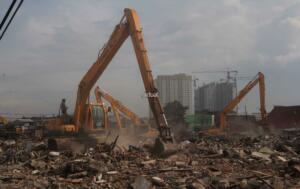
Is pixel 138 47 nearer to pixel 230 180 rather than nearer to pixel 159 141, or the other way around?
pixel 159 141

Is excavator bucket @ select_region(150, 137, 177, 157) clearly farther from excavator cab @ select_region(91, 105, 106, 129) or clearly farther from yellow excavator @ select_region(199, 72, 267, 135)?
yellow excavator @ select_region(199, 72, 267, 135)

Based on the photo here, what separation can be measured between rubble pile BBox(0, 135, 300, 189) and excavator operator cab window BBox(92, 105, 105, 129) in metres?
3.49

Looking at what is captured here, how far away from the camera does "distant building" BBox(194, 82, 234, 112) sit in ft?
288

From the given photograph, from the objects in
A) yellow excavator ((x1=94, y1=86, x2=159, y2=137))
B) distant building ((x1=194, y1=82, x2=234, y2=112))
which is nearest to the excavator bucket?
yellow excavator ((x1=94, y1=86, x2=159, y2=137))

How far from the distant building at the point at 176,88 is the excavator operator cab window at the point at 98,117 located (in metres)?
49.3

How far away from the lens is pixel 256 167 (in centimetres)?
1445

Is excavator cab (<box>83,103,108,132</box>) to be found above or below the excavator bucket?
above

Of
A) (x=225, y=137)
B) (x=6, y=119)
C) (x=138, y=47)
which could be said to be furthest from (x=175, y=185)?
(x=6, y=119)

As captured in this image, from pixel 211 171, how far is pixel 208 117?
3476cm

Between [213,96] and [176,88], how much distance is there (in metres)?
16.8

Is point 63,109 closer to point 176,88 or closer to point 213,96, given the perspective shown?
point 176,88

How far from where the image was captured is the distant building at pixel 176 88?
73000 mm

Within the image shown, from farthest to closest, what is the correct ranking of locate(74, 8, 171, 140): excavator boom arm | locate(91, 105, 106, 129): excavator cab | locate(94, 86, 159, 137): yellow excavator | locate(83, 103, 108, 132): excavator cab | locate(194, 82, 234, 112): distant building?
locate(194, 82, 234, 112): distant building → locate(94, 86, 159, 137): yellow excavator → locate(91, 105, 106, 129): excavator cab → locate(83, 103, 108, 132): excavator cab → locate(74, 8, 171, 140): excavator boom arm

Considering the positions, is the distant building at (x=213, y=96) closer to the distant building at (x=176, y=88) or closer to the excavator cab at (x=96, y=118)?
the distant building at (x=176, y=88)
